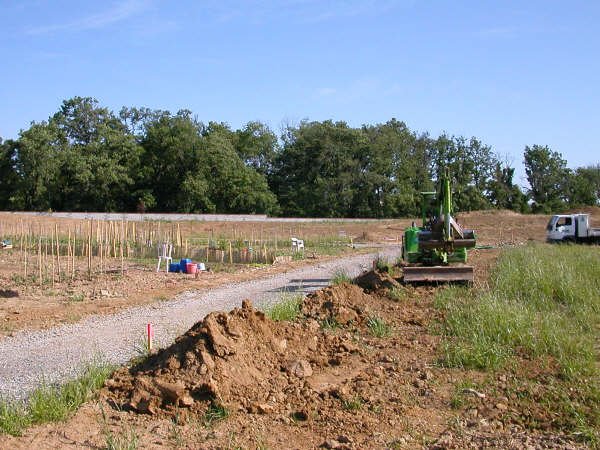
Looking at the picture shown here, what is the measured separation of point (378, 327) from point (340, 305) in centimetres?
110

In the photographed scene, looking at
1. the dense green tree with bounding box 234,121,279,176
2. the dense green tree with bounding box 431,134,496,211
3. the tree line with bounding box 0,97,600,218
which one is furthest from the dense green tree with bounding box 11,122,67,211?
the dense green tree with bounding box 431,134,496,211

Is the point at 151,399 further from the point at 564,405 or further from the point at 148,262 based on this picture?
the point at 148,262

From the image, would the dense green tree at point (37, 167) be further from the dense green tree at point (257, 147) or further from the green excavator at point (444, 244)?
the green excavator at point (444, 244)

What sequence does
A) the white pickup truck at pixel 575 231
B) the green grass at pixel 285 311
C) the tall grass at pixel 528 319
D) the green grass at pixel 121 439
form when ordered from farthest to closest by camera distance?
the white pickup truck at pixel 575 231
the green grass at pixel 285 311
the tall grass at pixel 528 319
the green grass at pixel 121 439

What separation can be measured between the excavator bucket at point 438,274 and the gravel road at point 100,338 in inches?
118

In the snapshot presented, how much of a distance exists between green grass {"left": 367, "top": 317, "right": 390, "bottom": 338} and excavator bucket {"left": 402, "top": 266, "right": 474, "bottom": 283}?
10.6 feet

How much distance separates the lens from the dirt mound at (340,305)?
9453mm

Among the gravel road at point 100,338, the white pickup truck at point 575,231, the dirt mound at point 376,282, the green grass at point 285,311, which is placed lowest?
the gravel road at point 100,338

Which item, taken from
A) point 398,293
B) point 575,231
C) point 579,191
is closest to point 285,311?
point 398,293

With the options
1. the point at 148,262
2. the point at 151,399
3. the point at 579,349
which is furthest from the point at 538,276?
the point at 148,262

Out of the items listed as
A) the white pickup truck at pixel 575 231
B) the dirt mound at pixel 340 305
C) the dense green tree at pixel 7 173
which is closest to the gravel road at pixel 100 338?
the dirt mound at pixel 340 305

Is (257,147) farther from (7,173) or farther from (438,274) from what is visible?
(438,274)

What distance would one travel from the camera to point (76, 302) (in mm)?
13000

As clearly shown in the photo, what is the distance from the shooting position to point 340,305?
9867 millimetres
